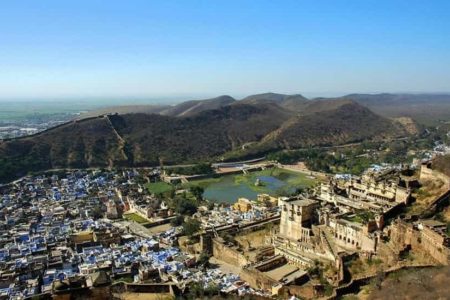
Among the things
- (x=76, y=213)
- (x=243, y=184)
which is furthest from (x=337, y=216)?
(x=243, y=184)

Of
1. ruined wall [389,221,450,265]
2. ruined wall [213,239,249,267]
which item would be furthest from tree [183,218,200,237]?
ruined wall [389,221,450,265]

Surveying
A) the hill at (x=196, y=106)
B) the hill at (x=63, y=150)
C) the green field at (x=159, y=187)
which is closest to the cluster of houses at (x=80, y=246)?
the green field at (x=159, y=187)

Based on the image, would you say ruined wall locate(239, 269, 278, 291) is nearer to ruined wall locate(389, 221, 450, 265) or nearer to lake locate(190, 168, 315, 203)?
ruined wall locate(389, 221, 450, 265)

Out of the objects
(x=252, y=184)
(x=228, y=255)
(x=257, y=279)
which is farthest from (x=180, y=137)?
(x=257, y=279)

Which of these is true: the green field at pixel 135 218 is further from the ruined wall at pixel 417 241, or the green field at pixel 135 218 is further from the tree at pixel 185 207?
the ruined wall at pixel 417 241

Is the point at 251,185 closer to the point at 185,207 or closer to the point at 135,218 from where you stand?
the point at 185,207
